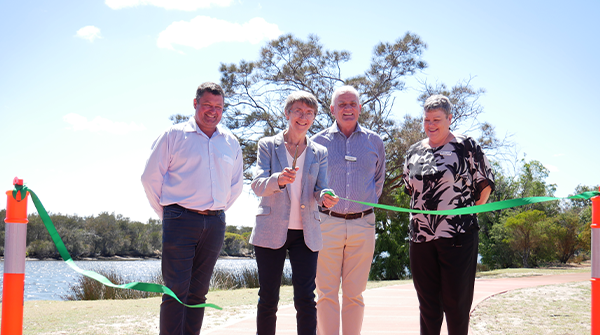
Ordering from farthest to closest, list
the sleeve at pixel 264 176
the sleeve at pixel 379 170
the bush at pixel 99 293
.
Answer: the bush at pixel 99 293 < the sleeve at pixel 379 170 < the sleeve at pixel 264 176

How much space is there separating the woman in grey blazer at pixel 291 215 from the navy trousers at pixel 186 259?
32 cm

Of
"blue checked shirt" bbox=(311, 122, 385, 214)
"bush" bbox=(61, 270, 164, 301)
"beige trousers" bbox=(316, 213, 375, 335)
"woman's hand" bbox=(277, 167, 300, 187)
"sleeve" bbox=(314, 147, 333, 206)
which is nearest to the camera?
"woman's hand" bbox=(277, 167, 300, 187)

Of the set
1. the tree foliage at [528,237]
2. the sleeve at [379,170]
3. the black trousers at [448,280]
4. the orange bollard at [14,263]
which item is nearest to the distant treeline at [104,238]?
the tree foliage at [528,237]

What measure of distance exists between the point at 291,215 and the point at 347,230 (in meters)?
0.56

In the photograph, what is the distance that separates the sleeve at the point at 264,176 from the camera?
9.00ft

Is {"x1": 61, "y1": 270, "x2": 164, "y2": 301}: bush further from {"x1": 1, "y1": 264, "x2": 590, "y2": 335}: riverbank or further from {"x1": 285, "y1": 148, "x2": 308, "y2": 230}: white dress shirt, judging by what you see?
{"x1": 285, "y1": 148, "x2": 308, "y2": 230}: white dress shirt

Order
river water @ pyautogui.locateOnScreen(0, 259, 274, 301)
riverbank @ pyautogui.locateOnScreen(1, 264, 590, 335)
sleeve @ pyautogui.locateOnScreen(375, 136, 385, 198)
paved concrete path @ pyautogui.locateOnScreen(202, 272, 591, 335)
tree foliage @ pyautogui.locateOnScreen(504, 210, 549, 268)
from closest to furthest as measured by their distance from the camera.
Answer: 1. sleeve @ pyautogui.locateOnScreen(375, 136, 385, 198)
2. paved concrete path @ pyautogui.locateOnScreen(202, 272, 591, 335)
3. riverbank @ pyautogui.locateOnScreen(1, 264, 590, 335)
4. river water @ pyautogui.locateOnScreen(0, 259, 274, 301)
5. tree foliage @ pyautogui.locateOnScreen(504, 210, 549, 268)

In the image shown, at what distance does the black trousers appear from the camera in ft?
9.52

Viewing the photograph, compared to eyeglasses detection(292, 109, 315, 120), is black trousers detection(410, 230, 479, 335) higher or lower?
lower

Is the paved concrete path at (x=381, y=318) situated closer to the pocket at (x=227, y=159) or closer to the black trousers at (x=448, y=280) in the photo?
the black trousers at (x=448, y=280)

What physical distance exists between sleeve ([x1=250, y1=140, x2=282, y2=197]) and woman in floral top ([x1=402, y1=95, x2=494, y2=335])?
1018 mm

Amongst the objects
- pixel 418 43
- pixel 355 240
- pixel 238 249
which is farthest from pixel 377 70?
pixel 238 249

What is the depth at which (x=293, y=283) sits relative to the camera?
2848mm

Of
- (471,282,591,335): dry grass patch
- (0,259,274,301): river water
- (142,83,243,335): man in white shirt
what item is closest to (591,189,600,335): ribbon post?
(142,83,243,335): man in white shirt
